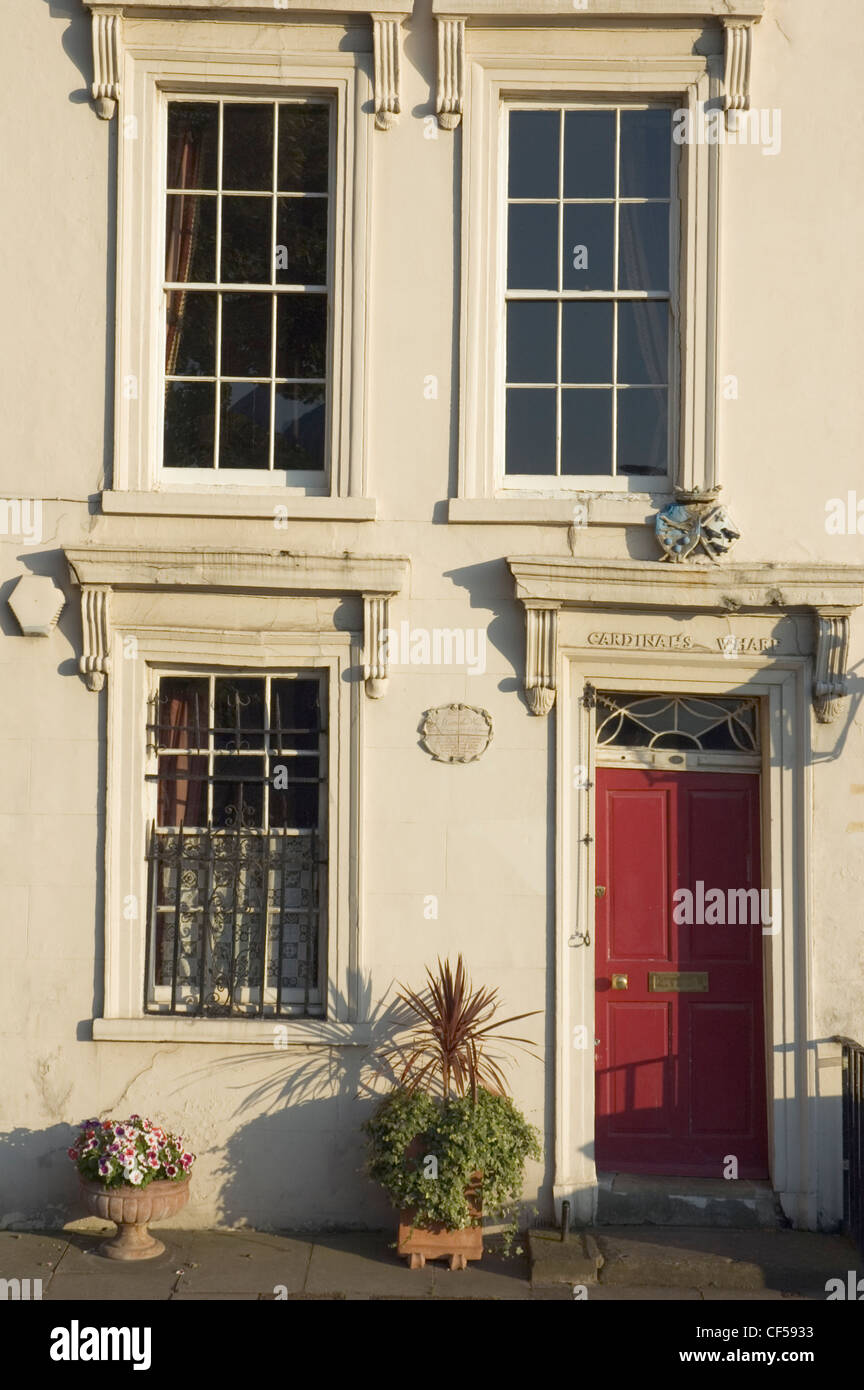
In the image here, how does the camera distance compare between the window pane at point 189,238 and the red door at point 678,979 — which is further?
the window pane at point 189,238

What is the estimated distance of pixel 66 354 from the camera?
347 inches

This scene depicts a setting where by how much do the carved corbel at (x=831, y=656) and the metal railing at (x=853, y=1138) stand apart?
201 cm

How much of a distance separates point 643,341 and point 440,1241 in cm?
541

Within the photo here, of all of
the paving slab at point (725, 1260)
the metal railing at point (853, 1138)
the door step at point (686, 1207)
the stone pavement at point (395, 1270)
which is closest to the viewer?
the stone pavement at point (395, 1270)

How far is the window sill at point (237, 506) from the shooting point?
8688 millimetres

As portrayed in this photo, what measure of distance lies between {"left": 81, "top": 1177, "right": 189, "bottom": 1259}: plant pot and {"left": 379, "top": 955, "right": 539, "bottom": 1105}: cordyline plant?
56.0 inches

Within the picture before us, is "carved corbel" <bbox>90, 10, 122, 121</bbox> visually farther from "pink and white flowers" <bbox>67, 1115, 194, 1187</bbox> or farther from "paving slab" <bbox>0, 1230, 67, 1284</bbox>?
"paving slab" <bbox>0, 1230, 67, 1284</bbox>

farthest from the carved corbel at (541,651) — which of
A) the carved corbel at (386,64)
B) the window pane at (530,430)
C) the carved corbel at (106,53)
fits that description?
the carved corbel at (106,53)

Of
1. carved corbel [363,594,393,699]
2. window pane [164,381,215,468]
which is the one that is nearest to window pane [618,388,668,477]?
carved corbel [363,594,393,699]

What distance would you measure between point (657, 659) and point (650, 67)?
356 centimetres

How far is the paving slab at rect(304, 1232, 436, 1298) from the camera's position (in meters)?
7.73

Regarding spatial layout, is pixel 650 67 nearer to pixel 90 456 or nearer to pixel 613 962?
pixel 90 456

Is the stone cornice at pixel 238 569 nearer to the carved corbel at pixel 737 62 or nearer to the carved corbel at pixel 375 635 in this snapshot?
the carved corbel at pixel 375 635

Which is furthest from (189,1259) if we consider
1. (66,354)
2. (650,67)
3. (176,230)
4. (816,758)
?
(650,67)
